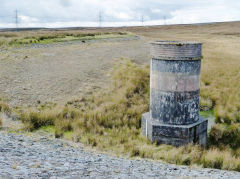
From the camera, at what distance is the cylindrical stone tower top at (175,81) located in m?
6.84

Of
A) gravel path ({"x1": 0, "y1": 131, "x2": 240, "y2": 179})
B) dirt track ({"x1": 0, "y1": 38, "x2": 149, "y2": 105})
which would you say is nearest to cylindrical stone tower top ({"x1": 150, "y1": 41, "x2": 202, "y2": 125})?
gravel path ({"x1": 0, "y1": 131, "x2": 240, "y2": 179})

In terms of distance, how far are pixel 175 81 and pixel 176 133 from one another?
58.5 inches

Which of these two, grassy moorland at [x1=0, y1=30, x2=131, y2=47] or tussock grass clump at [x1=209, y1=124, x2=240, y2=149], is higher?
grassy moorland at [x1=0, y1=30, x2=131, y2=47]

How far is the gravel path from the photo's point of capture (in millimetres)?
4367

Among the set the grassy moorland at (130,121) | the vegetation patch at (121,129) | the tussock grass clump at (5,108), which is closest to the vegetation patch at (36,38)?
the grassy moorland at (130,121)

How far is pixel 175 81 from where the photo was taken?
275 inches

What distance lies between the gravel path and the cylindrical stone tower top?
1.85m

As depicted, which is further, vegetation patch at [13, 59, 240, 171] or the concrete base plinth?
the concrete base plinth

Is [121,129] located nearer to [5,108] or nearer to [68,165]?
[68,165]

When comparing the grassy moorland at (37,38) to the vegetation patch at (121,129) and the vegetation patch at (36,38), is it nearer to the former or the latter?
the vegetation patch at (36,38)

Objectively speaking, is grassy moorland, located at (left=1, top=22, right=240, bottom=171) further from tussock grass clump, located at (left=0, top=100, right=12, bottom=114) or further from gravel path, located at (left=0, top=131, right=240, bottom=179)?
gravel path, located at (left=0, top=131, right=240, bottom=179)

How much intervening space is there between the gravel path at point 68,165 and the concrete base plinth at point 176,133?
1.56m

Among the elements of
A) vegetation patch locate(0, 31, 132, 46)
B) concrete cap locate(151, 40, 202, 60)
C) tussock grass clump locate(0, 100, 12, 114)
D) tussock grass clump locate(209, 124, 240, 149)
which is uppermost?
vegetation patch locate(0, 31, 132, 46)

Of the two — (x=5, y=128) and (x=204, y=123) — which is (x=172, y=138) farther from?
(x=5, y=128)
